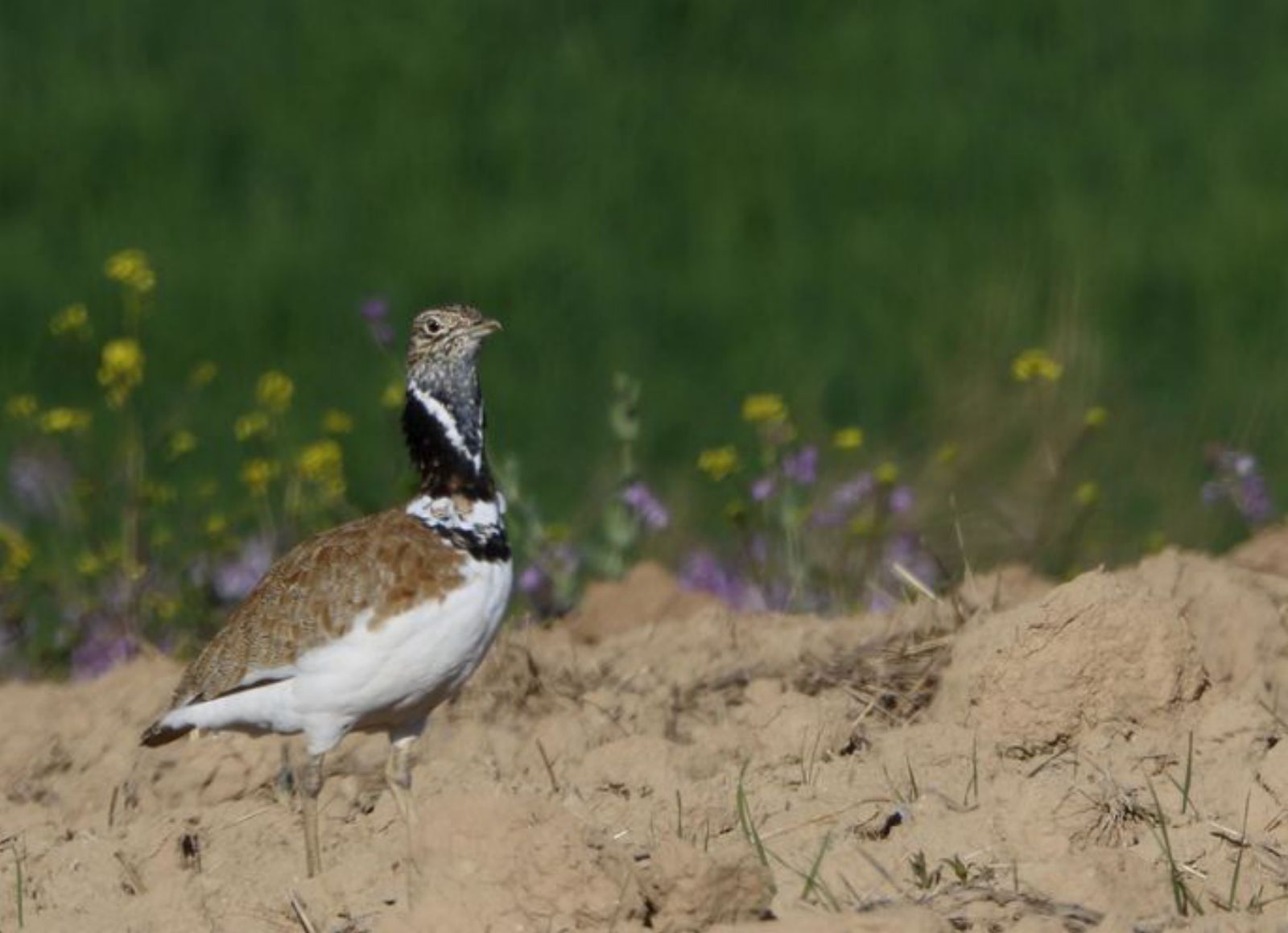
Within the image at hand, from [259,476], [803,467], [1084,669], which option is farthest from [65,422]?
[1084,669]

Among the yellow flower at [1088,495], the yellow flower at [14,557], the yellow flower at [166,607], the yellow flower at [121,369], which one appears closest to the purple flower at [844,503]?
the yellow flower at [1088,495]

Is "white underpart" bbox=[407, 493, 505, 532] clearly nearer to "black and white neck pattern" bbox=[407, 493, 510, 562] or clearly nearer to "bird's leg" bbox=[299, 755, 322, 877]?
"black and white neck pattern" bbox=[407, 493, 510, 562]

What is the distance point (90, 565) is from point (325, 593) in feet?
8.77

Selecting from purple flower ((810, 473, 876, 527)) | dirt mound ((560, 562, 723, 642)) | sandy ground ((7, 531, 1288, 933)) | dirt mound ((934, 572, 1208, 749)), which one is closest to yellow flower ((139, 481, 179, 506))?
sandy ground ((7, 531, 1288, 933))

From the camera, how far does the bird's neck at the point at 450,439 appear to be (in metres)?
7.57

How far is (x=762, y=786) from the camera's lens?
23.2 feet

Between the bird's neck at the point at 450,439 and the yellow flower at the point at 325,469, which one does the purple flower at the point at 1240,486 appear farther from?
the bird's neck at the point at 450,439

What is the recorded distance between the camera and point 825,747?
7.39 meters

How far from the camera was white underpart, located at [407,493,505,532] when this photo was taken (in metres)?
7.44

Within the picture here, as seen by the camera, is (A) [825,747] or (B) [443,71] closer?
(A) [825,747]

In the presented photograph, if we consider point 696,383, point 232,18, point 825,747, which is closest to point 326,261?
point 696,383

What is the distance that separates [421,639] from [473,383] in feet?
2.52

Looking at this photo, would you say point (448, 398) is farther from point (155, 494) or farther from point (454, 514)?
point (155, 494)

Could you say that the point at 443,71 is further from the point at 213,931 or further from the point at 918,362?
the point at 213,931
